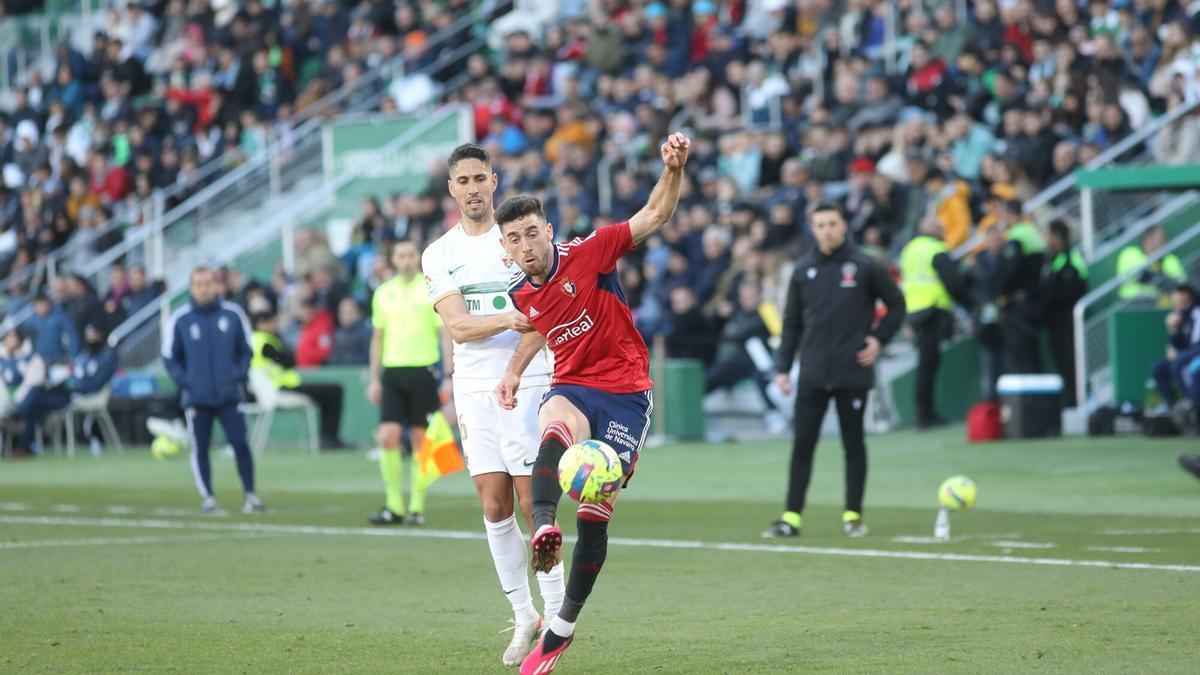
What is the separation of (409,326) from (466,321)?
6.32m

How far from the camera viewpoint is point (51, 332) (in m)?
29.5

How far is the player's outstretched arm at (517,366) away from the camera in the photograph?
8750 mm

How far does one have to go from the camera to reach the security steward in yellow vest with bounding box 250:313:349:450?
2525 centimetres

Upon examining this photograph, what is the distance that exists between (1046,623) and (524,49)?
24.0m

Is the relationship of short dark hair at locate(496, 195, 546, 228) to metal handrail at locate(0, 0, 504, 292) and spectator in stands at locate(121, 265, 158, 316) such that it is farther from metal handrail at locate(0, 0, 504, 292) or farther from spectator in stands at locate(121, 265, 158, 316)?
metal handrail at locate(0, 0, 504, 292)

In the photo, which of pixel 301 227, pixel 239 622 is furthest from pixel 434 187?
pixel 239 622

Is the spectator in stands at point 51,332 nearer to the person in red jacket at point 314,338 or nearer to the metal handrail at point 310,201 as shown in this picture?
the metal handrail at point 310,201

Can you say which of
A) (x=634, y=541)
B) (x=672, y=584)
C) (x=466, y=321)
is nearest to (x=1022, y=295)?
(x=634, y=541)

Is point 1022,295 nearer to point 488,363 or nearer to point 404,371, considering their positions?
point 404,371

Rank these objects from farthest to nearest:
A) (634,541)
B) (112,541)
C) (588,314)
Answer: (112,541) < (634,541) < (588,314)

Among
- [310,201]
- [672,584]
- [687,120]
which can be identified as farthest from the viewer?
[310,201]

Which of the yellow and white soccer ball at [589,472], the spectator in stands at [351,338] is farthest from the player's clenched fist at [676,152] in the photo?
the spectator in stands at [351,338]

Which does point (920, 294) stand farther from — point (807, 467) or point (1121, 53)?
point (807, 467)

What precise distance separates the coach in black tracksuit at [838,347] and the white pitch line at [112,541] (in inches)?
162
